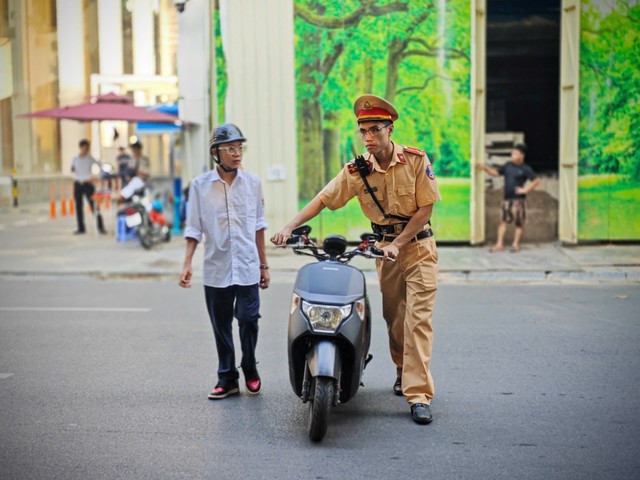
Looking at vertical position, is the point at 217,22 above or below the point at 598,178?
above

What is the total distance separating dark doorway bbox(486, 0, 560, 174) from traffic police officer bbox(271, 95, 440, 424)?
9.89m

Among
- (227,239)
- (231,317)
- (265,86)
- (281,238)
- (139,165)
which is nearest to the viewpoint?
(281,238)

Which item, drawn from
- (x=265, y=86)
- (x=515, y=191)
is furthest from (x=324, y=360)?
(x=265, y=86)

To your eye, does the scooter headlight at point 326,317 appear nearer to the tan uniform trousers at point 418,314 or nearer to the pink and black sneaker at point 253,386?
the tan uniform trousers at point 418,314

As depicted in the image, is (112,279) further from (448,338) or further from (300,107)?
(448,338)

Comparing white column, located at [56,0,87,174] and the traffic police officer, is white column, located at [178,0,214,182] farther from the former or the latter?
white column, located at [56,0,87,174]

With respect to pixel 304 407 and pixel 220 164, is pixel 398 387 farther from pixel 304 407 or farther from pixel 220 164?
pixel 220 164

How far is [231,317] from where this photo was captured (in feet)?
21.0

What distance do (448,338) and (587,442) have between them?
3063mm

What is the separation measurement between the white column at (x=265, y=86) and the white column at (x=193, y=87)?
6.23 feet

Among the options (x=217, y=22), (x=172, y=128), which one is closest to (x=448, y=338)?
(x=217, y=22)

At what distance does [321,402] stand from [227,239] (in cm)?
155

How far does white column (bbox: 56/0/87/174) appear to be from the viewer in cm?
3059

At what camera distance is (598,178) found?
14305mm
